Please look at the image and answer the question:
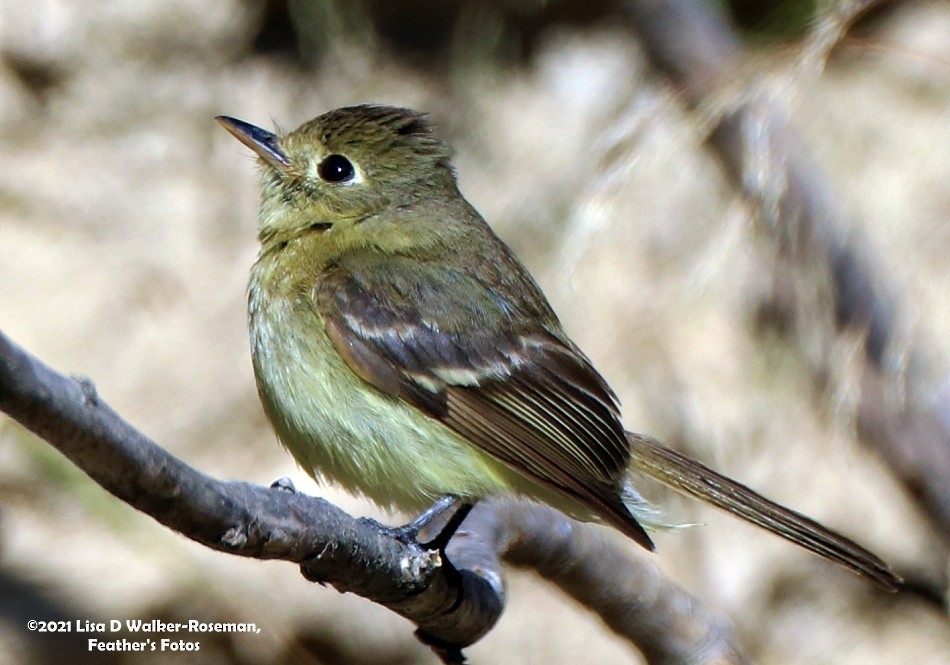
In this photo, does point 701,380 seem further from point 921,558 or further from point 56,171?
point 56,171

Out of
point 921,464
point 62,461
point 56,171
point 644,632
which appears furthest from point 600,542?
point 56,171

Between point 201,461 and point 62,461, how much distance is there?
17.6 inches

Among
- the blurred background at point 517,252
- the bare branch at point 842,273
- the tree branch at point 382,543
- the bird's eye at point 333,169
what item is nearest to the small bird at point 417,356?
the bird's eye at point 333,169

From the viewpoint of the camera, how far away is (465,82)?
455 cm

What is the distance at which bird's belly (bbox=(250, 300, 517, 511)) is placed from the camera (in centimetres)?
287

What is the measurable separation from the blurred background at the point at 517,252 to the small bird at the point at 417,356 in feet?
2.64

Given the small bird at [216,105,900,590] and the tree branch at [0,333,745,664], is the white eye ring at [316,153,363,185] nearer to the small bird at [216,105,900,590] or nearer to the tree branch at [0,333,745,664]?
the small bird at [216,105,900,590]

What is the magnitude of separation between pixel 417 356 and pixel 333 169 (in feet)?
2.18

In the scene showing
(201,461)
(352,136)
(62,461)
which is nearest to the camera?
(352,136)

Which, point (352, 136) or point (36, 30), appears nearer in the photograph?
point (352, 136)

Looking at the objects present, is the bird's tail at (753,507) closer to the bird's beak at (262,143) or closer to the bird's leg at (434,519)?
the bird's leg at (434,519)

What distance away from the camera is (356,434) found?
113 inches

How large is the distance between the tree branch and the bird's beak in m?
1.06

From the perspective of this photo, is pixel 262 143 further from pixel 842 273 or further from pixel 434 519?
pixel 842 273
